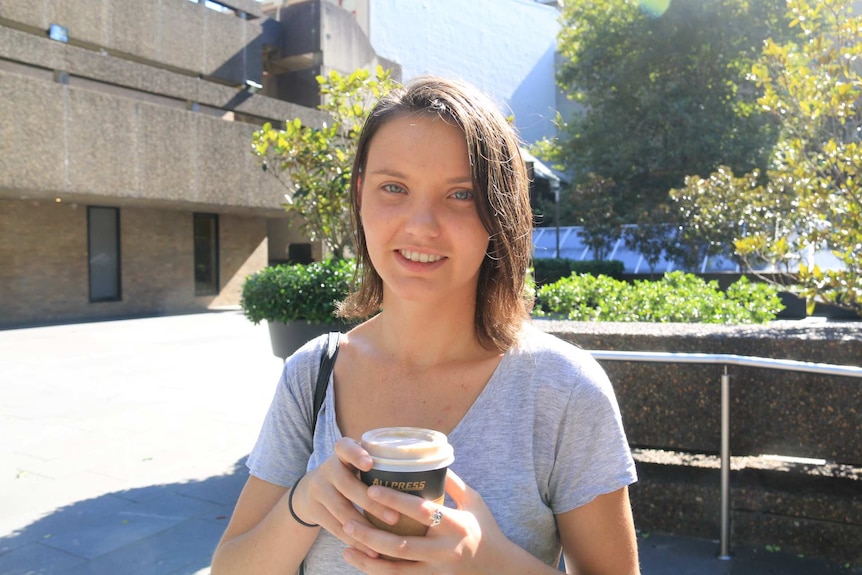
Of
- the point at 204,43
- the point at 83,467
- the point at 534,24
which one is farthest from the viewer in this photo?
the point at 534,24

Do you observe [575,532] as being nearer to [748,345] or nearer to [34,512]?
[748,345]

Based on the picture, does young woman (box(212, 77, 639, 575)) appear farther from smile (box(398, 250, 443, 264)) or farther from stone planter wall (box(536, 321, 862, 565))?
stone planter wall (box(536, 321, 862, 565))

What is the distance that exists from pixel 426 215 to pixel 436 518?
60 cm

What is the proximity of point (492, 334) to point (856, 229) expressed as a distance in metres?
3.92

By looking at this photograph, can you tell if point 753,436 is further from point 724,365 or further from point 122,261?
point 122,261

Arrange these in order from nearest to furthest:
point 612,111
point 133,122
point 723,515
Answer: point 723,515
point 133,122
point 612,111

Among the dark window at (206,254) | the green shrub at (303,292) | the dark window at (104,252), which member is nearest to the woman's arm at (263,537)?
the green shrub at (303,292)

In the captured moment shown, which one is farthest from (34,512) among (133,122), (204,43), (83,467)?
(204,43)

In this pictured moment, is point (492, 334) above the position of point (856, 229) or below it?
below

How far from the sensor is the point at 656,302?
6719 mm

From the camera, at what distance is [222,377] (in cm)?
1030

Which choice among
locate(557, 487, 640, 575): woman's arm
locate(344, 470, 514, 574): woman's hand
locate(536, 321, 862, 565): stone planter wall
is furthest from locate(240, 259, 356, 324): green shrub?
locate(344, 470, 514, 574): woman's hand

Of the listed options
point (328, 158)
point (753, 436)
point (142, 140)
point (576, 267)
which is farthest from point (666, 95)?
point (753, 436)

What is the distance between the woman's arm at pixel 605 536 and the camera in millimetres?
1367
